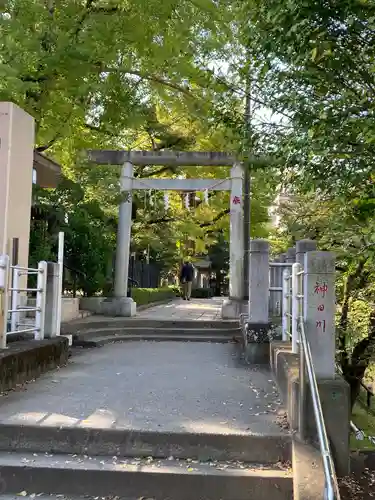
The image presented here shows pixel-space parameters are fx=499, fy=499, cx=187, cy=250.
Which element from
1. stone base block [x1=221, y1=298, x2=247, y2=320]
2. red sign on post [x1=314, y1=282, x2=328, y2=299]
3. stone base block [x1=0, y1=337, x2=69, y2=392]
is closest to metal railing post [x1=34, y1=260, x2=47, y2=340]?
stone base block [x1=0, y1=337, x2=69, y2=392]

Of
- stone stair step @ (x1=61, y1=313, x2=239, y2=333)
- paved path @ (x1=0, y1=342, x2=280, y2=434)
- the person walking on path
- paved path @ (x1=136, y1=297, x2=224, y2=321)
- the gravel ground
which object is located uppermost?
the person walking on path

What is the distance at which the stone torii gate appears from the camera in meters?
13.9

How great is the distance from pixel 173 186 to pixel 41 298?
26.0ft

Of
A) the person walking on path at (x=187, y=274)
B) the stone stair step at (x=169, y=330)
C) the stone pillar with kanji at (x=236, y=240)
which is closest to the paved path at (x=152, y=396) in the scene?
the stone stair step at (x=169, y=330)

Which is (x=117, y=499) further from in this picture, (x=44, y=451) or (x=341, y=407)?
(x=341, y=407)

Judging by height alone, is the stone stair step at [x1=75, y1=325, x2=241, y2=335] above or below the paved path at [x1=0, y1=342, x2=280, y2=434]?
above

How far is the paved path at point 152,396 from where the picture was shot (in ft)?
14.9

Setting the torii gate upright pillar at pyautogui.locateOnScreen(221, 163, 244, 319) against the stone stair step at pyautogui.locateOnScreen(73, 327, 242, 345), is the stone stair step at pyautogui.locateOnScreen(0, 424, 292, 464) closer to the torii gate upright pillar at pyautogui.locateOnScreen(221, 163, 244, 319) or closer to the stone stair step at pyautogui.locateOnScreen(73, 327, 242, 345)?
the stone stair step at pyautogui.locateOnScreen(73, 327, 242, 345)

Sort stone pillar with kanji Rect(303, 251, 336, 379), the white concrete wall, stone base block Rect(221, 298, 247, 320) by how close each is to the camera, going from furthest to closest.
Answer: stone base block Rect(221, 298, 247, 320)
the white concrete wall
stone pillar with kanji Rect(303, 251, 336, 379)

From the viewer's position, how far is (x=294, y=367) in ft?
16.8

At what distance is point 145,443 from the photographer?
4.19 m

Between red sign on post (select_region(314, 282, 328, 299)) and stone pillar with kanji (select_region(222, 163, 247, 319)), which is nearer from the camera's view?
red sign on post (select_region(314, 282, 328, 299))

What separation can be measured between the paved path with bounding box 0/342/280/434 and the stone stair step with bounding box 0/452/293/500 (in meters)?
0.45

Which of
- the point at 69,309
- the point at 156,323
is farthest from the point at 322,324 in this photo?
the point at 69,309
